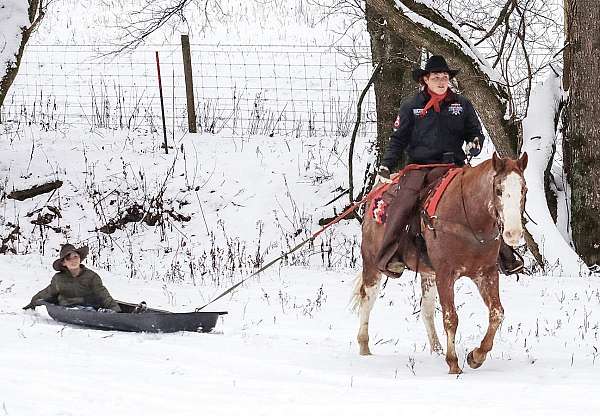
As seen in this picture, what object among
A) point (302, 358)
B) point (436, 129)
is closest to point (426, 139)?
point (436, 129)

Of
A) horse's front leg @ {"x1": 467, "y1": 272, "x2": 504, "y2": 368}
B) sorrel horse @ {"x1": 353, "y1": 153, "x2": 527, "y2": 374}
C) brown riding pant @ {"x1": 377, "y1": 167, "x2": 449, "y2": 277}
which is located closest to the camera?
sorrel horse @ {"x1": 353, "y1": 153, "x2": 527, "y2": 374}

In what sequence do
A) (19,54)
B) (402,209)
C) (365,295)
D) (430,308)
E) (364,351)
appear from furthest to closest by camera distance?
(19,54) → (365,295) → (430,308) → (364,351) → (402,209)

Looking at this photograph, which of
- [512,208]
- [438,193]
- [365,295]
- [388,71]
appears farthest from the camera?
[388,71]

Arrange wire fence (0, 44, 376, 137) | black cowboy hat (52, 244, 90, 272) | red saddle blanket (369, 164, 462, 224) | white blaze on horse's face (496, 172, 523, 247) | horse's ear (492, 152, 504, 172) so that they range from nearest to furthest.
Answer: white blaze on horse's face (496, 172, 523, 247) → horse's ear (492, 152, 504, 172) → red saddle blanket (369, 164, 462, 224) → black cowboy hat (52, 244, 90, 272) → wire fence (0, 44, 376, 137)

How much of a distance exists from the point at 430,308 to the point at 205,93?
13.7 m

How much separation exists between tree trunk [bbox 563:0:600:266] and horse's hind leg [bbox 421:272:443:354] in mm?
4623

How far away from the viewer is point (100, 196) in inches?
614

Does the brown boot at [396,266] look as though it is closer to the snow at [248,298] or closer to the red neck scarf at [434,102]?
the snow at [248,298]

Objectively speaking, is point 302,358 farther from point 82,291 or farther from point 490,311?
point 82,291

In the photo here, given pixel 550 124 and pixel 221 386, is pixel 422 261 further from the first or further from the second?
pixel 550 124

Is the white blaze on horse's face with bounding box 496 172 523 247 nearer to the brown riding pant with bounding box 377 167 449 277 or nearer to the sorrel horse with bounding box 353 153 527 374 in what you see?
the sorrel horse with bounding box 353 153 527 374

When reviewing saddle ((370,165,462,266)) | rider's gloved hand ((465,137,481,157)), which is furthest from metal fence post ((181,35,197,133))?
rider's gloved hand ((465,137,481,157))

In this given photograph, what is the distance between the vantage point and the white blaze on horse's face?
625 cm

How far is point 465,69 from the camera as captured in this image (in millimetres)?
11844
